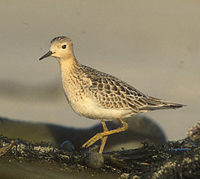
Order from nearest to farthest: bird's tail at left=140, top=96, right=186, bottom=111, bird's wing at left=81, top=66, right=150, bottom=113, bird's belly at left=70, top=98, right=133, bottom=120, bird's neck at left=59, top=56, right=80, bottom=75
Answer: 1. bird's belly at left=70, top=98, right=133, bottom=120
2. bird's wing at left=81, top=66, right=150, bottom=113
3. bird's neck at left=59, top=56, right=80, bottom=75
4. bird's tail at left=140, top=96, right=186, bottom=111

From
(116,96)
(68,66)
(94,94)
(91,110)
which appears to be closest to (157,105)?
(116,96)

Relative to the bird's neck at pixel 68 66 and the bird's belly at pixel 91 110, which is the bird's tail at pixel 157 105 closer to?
the bird's belly at pixel 91 110

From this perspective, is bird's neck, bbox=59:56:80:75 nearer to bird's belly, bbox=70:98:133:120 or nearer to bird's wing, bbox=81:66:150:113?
bird's wing, bbox=81:66:150:113

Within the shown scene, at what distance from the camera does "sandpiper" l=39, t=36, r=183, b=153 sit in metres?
7.62

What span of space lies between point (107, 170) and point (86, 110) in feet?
4.29

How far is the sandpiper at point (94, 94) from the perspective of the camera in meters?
7.62

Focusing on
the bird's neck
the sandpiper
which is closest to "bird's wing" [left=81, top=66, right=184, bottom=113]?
the sandpiper

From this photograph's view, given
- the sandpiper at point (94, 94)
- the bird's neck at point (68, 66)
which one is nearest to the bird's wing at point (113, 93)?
the sandpiper at point (94, 94)

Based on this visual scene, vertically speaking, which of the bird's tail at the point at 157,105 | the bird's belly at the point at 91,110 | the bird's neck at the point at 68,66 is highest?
the bird's neck at the point at 68,66

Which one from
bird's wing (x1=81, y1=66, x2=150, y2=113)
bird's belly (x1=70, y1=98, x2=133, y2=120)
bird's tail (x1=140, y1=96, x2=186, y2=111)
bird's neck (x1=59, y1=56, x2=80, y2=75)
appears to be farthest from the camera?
bird's tail (x1=140, y1=96, x2=186, y2=111)

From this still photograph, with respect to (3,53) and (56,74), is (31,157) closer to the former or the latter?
(56,74)

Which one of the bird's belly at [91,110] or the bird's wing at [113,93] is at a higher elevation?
the bird's wing at [113,93]

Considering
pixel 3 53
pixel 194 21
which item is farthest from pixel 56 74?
pixel 194 21

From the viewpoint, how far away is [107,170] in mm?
6438
